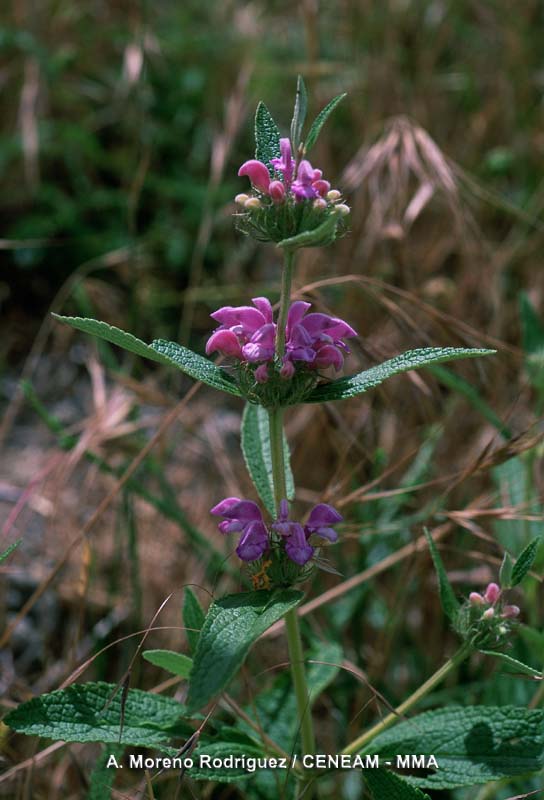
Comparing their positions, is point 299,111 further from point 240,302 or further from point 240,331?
point 240,302

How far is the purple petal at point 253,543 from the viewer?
3.15 feet

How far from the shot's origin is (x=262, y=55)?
330cm

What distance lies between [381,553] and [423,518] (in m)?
0.19

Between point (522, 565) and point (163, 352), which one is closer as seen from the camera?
point (163, 352)

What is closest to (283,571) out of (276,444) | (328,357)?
(276,444)

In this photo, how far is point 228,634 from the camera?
841 mm

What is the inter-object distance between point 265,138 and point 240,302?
1.29m

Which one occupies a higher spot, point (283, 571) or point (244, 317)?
point (244, 317)

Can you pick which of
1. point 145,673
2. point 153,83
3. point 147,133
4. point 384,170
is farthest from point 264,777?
point 153,83

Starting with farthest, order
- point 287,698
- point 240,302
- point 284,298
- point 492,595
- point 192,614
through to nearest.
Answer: point 240,302 → point 287,698 → point 192,614 → point 492,595 → point 284,298

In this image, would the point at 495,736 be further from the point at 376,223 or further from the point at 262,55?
the point at 262,55

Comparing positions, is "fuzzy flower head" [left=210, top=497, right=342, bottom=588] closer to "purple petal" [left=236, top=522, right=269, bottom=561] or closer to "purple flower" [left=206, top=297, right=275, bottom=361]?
"purple petal" [left=236, top=522, right=269, bottom=561]

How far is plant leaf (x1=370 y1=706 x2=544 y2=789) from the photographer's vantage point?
1.02 metres

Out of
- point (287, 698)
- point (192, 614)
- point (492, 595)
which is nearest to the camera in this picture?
point (492, 595)
